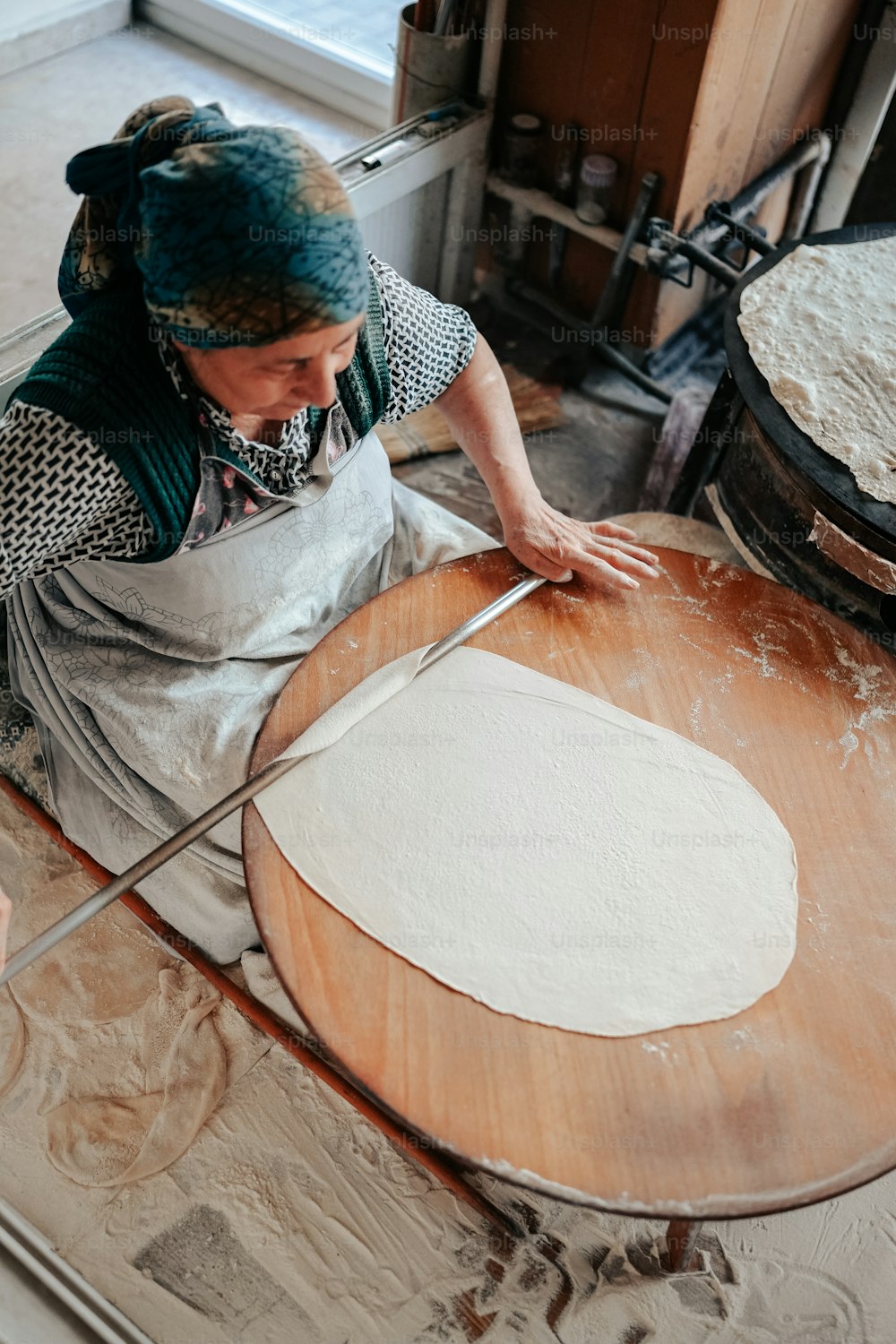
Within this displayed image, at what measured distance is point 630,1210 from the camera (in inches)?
40.0

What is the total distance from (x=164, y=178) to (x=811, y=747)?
3.51 ft

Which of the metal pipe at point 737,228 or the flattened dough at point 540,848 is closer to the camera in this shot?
the flattened dough at point 540,848

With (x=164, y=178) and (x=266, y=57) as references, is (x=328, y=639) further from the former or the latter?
(x=266, y=57)

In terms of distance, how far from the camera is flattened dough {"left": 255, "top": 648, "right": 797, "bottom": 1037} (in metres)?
1.16

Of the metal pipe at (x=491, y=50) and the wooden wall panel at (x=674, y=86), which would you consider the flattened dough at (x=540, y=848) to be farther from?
the metal pipe at (x=491, y=50)

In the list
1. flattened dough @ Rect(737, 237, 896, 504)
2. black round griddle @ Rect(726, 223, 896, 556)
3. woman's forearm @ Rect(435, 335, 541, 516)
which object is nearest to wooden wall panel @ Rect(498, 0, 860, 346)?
flattened dough @ Rect(737, 237, 896, 504)

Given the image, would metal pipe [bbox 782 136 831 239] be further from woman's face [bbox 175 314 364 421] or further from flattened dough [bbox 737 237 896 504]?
woman's face [bbox 175 314 364 421]

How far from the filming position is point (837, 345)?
1.92 meters

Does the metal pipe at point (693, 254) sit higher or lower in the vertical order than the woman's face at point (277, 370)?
lower

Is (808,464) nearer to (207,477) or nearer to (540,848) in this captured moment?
(540,848)

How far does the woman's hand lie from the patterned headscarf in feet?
1.69

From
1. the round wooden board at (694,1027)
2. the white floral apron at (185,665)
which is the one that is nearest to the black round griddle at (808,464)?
the round wooden board at (694,1027)

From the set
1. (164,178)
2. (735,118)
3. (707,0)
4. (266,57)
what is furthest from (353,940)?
(266,57)

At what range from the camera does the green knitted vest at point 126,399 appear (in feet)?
4.05
